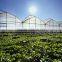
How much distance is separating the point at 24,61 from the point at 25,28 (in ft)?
102

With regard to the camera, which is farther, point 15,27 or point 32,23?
point 32,23

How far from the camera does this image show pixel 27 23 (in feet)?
132

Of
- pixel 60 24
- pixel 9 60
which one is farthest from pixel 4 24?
pixel 9 60

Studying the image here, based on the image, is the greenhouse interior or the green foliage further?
the greenhouse interior

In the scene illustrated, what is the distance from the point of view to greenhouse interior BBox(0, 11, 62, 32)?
3522cm

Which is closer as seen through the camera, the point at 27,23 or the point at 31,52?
the point at 31,52

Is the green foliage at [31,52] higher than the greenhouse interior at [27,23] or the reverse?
the reverse

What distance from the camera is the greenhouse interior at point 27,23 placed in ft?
116

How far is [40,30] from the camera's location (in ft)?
136

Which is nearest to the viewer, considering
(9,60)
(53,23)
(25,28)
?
(9,60)

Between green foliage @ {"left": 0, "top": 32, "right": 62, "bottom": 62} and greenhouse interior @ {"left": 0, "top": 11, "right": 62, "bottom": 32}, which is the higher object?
greenhouse interior @ {"left": 0, "top": 11, "right": 62, "bottom": 32}

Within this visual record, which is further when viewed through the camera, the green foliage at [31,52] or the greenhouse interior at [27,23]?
the greenhouse interior at [27,23]

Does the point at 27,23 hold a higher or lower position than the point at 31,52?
higher

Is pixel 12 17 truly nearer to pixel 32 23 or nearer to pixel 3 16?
pixel 3 16
